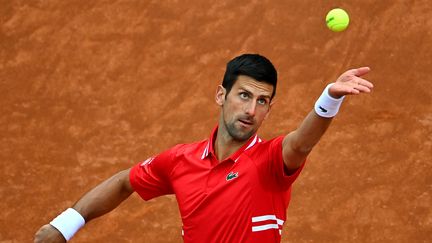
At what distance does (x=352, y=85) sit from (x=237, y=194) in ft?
2.84

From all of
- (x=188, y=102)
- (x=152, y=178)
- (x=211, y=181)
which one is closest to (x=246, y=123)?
(x=211, y=181)

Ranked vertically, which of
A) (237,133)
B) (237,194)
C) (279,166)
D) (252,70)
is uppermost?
(252,70)

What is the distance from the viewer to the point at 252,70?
158 inches

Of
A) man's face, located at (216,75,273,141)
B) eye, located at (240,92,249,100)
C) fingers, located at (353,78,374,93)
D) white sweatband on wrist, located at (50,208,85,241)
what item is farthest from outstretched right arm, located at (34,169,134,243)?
fingers, located at (353,78,374,93)

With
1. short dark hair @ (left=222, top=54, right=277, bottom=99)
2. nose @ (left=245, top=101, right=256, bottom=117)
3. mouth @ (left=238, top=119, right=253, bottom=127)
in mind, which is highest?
short dark hair @ (left=222, top=54, right=277, bottom=99)

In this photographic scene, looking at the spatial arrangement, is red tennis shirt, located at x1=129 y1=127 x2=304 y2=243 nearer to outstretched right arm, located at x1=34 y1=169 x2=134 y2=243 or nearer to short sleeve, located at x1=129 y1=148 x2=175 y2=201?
short sleeve, located at x1=129 y1=148 x2=175 y2=201

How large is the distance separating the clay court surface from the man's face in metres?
3.30

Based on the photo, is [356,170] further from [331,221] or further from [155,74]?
[155,74]

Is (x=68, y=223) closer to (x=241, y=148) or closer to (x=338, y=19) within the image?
(x=241, y=148)

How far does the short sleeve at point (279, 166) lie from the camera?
370cm

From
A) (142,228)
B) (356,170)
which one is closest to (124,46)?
(142,228)

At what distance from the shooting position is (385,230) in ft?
23.1

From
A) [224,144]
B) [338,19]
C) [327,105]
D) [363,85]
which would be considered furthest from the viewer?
[338,19]

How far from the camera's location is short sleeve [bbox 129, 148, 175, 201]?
441 cm
